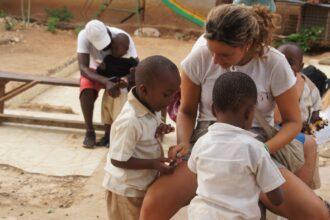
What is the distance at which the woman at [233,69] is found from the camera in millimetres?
2586

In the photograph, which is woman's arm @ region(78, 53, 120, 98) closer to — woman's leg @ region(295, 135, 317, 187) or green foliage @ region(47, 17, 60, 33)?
woman's leg @ region(295, 135, 317, 187)

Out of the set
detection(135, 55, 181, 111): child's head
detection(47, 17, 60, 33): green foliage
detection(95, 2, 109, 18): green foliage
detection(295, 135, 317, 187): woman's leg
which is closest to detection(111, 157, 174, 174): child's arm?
detection(135, 55, 181, 111): child's head

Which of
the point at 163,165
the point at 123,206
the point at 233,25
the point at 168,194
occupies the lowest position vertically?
the point at 123,206

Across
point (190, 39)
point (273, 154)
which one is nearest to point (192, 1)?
point (190, 39)

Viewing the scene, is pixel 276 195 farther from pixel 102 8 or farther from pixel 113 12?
pixel 113 12

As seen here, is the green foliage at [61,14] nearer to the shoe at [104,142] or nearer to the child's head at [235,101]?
the shoe at [104,142]

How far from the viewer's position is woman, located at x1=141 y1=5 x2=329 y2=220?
259cm

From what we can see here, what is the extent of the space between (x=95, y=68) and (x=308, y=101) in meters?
2.29

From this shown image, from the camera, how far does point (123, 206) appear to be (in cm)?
282

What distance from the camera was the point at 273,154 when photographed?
2826 millimetres

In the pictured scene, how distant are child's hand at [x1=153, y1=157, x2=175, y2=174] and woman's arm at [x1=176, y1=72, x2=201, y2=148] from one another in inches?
6.4

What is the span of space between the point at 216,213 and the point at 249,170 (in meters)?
0.21

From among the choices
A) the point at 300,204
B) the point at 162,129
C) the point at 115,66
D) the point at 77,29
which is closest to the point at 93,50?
the point at 115,66

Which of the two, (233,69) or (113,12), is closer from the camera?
(233,69)
